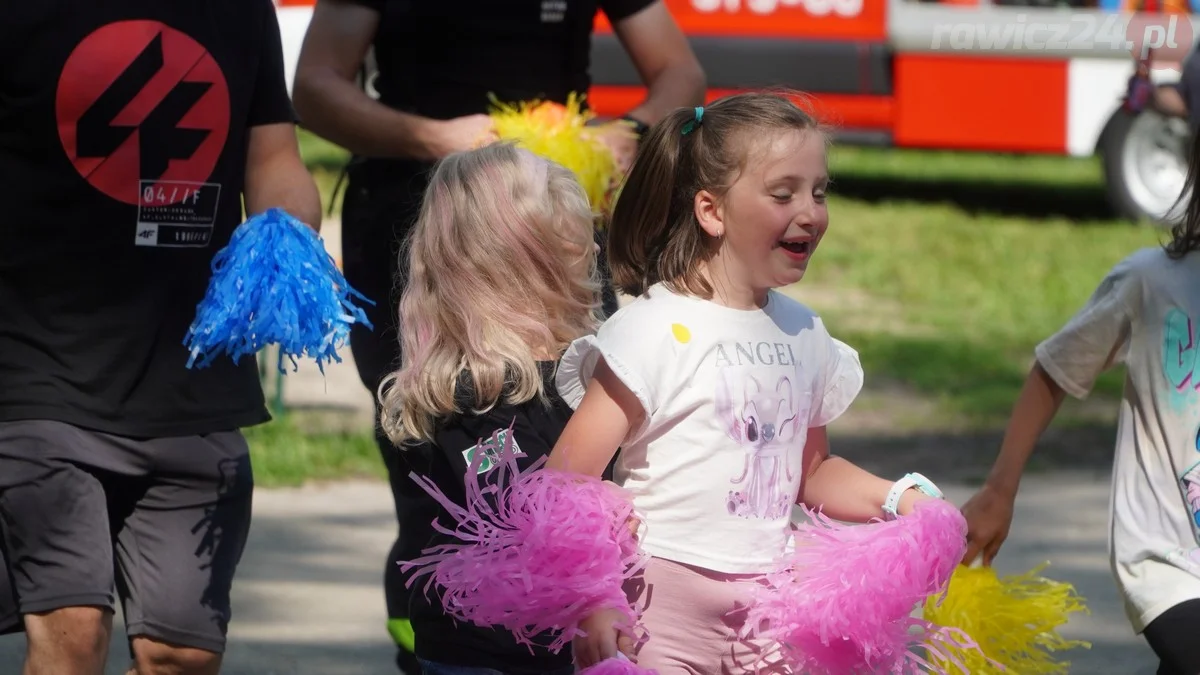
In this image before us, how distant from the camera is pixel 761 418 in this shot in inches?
107

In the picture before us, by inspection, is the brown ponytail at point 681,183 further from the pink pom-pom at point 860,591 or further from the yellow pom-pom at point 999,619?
the yellow pom-pom at point 999,619

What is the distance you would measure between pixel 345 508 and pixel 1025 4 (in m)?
7.88

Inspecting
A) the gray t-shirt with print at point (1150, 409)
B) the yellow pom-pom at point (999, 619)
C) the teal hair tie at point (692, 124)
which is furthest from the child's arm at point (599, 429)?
the gray t-shirt with print at point (1150, 409)

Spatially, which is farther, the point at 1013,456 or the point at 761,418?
the point at 1013,456

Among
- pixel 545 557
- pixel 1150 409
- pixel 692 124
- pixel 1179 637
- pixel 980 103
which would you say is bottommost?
pixel 980 103

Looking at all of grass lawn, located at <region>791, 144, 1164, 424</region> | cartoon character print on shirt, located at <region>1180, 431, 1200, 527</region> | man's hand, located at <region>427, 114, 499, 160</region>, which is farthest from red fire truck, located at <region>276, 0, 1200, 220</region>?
cartoon character print on shirt, located at <region>1180, 431, 1200, 527</region>

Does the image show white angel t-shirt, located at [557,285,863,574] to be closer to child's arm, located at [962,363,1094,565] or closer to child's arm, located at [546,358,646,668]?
child's arm, located at [546,358,646,668]

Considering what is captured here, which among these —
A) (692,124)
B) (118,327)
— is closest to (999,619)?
(692,124)

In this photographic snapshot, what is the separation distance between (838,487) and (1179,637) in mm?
669

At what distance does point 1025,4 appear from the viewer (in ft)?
39.6

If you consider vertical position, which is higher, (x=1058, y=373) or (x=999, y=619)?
(x=1058, y=373)

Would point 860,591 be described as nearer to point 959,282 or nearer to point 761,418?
point 761,418

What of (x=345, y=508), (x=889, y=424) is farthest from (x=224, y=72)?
(x=889, y=424)

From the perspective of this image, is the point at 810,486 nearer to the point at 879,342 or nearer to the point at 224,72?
the point at 224,72
